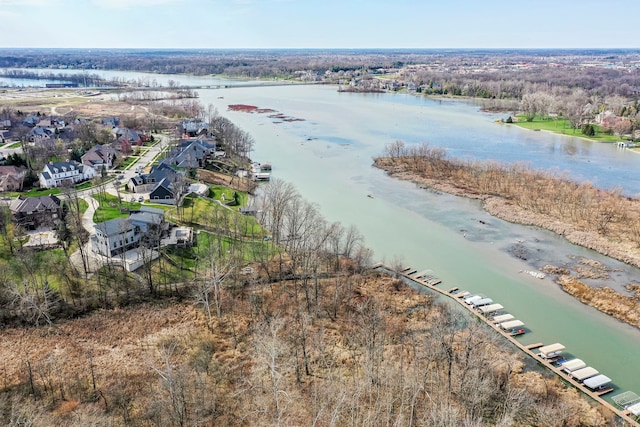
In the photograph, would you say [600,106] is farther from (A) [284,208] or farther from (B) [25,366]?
(B) [25,366]

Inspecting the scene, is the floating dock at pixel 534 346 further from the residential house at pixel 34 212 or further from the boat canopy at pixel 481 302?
the residential house at pixel 34 212

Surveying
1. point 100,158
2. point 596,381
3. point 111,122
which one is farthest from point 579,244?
point 111,122

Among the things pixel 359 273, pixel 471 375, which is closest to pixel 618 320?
pixel 471 375

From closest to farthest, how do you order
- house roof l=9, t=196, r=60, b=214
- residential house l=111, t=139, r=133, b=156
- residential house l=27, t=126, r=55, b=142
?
house roof l=9, t=196, r=60, b=214, residential house l=111, t=139, r=133, b=156, residential house l=27, t=126, r=55, b=142

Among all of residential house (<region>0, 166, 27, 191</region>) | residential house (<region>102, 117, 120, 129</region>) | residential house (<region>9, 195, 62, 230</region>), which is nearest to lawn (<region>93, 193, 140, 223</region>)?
residential house (<region>9, 195, 62, 230</region>)

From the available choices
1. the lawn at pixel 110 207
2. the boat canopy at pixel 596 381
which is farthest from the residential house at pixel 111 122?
the boat canopy at pixel 596 381

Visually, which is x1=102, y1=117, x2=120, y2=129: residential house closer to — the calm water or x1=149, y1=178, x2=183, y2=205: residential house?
the calm water

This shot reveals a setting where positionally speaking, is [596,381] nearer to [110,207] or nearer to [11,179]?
[110,207]
